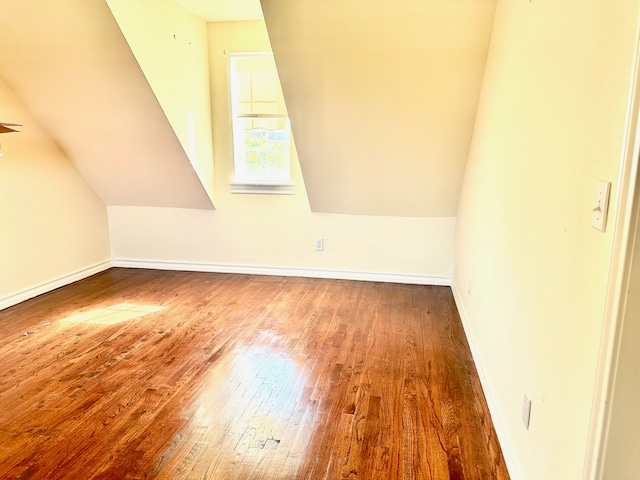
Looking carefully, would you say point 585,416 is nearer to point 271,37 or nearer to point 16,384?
point 271,37

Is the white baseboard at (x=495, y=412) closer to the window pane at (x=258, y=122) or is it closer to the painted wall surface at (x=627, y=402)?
the painted wall surface at (x=627, y=402)

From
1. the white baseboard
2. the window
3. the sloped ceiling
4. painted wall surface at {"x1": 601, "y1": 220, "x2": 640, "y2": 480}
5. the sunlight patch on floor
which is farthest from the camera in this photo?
the window

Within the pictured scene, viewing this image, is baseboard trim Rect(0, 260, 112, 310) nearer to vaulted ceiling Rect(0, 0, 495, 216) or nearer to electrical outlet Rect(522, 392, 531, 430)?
vaulted ceiling Rect(0, 0, 495, 216)

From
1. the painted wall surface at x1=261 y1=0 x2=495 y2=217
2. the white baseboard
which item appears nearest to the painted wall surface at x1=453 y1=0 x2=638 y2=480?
the white baseboard

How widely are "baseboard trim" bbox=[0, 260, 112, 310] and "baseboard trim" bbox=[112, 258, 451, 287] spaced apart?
0.25 metres

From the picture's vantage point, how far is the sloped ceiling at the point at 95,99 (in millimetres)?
2676

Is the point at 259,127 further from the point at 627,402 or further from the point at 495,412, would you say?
the point at 627,402

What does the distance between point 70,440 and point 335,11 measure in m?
2.58

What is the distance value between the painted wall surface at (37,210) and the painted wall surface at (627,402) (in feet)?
13.3

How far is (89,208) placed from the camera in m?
4.36

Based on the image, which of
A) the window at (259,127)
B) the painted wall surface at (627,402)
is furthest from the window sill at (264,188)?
the painted wall surface at (627,402)

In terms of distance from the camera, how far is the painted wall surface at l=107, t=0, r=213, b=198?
2850mm

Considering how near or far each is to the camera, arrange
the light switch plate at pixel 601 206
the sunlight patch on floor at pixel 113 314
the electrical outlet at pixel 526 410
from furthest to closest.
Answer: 1. the sunlight patch on floor at pixel 113 314
2. the electrical outlet at pixel 526 410
3. the light switch plate at pixel 601 206

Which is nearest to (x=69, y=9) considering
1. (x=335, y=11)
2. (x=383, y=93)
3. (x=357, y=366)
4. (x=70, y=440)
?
(x=335, y=11)
